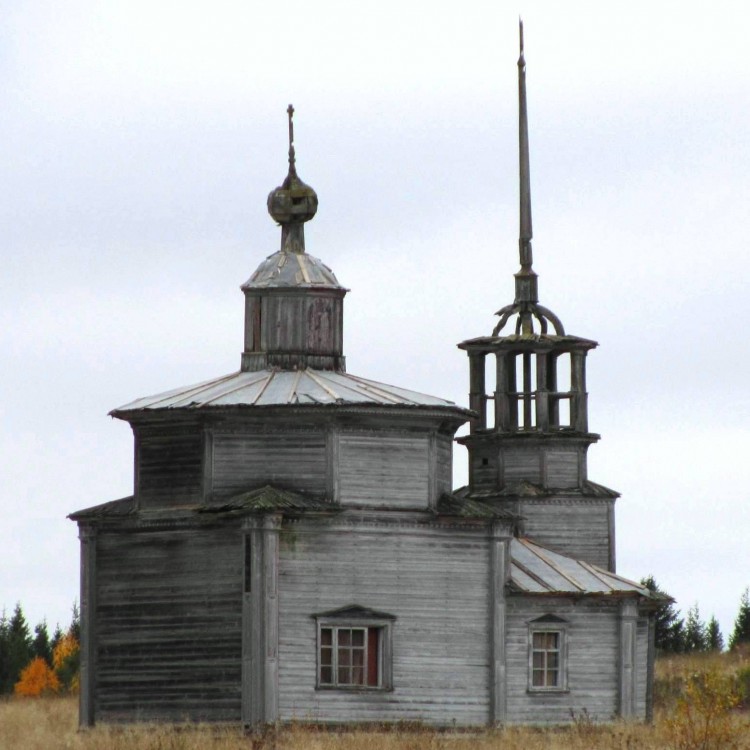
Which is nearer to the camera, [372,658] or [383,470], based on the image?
[372,658]

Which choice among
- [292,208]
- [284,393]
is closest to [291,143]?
[292,208]

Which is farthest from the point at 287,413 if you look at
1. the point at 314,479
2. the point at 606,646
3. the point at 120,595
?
the point at 606,646

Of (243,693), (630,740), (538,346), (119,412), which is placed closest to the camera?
(630,740)

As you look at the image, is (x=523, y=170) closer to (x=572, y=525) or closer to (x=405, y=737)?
(x=572, y=525)

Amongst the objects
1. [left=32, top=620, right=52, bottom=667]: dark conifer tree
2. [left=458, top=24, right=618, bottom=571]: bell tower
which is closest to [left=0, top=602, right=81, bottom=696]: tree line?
[left=32, top=620, right=52, bottom=667]: dark conifer tree

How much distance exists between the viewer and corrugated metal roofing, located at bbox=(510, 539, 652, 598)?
49.3 meters

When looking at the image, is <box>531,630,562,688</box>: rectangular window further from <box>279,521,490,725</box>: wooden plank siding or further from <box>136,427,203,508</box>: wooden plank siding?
<box>136,427,203,508</box>: wooden plank siding

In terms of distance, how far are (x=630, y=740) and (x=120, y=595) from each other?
11587mm

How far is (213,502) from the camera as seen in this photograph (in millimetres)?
46562

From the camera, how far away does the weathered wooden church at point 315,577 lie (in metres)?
45.8

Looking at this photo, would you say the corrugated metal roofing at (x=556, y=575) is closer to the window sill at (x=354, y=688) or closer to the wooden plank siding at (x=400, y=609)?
the wooden plank siding at (x=400, y=609)

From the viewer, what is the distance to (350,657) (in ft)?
152

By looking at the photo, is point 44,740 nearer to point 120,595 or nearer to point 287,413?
point 120,595

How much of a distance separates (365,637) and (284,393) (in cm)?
513
